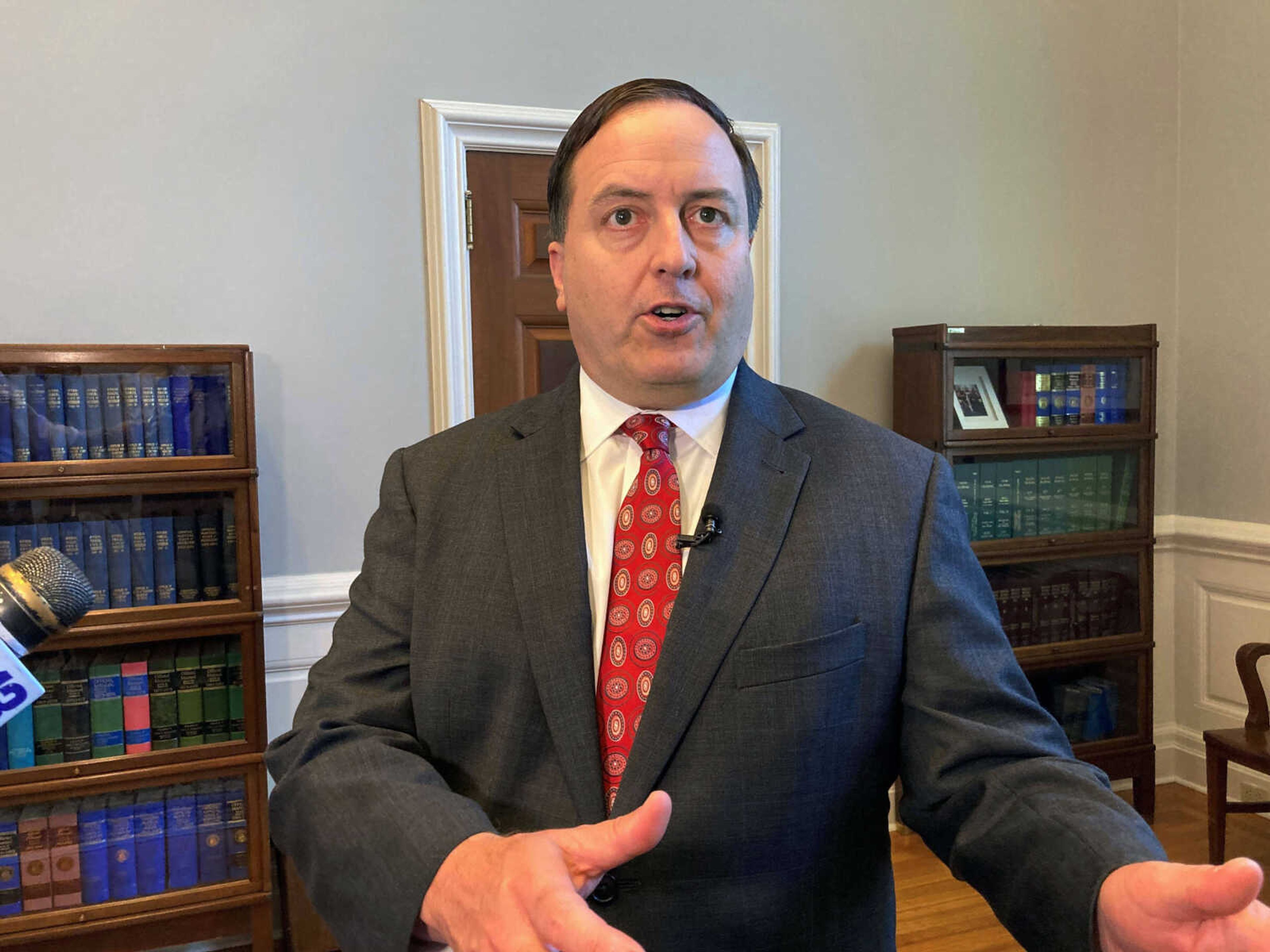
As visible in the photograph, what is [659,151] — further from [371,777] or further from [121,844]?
[121,844]

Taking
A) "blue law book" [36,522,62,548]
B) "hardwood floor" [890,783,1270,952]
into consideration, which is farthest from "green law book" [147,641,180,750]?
A: "hardwood floor" [890,783,1270,952]

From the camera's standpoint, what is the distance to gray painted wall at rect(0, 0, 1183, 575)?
262 centimetres

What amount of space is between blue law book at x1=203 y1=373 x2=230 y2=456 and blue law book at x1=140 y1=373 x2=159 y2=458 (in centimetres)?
11

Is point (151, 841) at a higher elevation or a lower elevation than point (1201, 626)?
lower

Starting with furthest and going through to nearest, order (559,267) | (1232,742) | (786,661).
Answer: (1232,742), (559,267), (786,661)

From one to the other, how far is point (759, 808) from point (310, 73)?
2471mm

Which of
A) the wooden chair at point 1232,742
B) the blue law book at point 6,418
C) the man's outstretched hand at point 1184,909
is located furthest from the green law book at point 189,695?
the wooden chair at point 1232,742

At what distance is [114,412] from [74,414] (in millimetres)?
86

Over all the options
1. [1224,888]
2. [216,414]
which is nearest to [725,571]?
[1224,888]

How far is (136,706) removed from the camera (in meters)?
2.50

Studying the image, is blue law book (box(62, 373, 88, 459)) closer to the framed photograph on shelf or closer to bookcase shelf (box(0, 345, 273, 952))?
bookcase shelf (box(0, 345, 273, 952))

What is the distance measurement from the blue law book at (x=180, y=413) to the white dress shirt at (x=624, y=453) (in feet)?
5.05

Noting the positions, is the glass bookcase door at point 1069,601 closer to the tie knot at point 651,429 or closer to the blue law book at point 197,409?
the tie knot at point 651,429

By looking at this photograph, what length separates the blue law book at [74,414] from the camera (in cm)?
239
